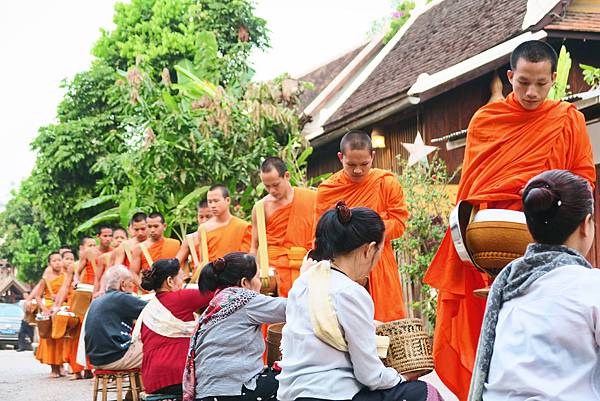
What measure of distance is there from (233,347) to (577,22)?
27.6ft

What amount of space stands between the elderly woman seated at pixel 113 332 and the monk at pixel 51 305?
5.47 metres

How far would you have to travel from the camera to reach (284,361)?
4141mm

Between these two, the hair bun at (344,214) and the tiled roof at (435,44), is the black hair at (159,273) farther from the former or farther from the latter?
the tiled roof at (435,44)

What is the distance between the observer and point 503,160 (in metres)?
5.25

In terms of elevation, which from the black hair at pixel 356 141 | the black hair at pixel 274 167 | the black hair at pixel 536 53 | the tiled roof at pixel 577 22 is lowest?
the black hair at pixel 274 167

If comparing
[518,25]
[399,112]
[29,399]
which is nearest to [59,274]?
[29,399]

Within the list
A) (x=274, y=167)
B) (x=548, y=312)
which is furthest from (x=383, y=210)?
(x=548, y=312)

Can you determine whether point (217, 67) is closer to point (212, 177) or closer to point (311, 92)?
point (212, 177)

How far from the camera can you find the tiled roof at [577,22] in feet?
39.1

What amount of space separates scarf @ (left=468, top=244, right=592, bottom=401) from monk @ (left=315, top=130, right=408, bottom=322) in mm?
3340

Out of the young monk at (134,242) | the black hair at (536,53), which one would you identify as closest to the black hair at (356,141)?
the black hair at (536,53)

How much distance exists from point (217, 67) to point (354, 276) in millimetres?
15383

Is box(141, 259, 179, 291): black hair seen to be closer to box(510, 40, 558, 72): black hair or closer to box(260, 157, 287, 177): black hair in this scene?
box(260, 157, 287, 177): black hair

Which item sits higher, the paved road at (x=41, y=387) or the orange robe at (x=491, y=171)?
the orange robe at (x=491, y=171)
